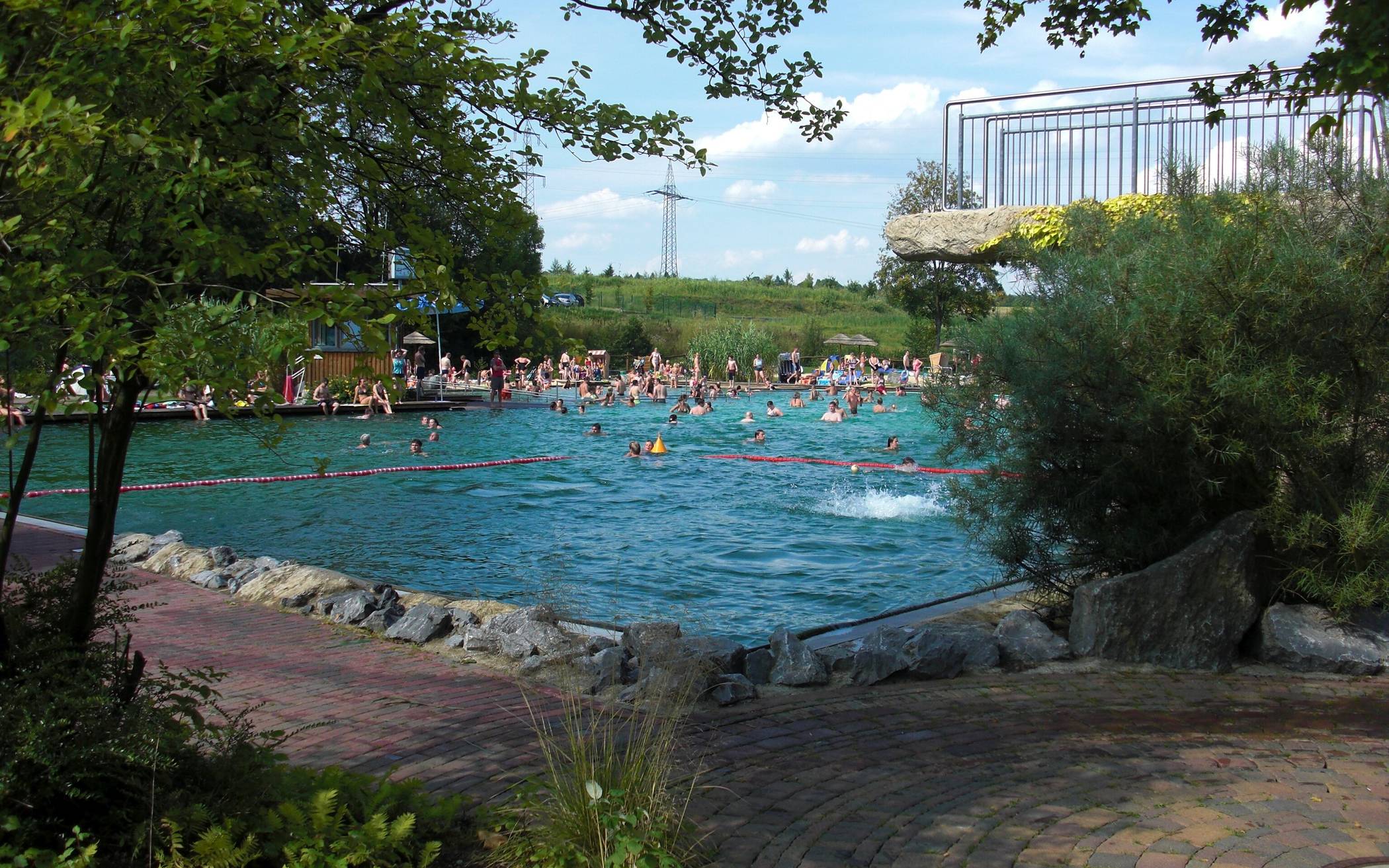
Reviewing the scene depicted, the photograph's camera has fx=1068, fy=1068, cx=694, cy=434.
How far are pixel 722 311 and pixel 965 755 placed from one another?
3165 inches

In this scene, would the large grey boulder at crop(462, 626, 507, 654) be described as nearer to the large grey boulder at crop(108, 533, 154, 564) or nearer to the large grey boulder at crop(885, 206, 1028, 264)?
the large grey boulder at crop(108, 533, 154, 564)

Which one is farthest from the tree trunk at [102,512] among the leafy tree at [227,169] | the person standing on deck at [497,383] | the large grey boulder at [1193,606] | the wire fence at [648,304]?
the wire fence at [648,304]

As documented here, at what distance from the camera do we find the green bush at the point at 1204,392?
7.00 metres

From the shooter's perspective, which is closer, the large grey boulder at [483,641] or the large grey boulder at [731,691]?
the large grey boulder at [731,691]

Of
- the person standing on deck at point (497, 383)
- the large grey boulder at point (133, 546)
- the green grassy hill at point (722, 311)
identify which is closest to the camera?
the large grey boulder at point (133, 546)

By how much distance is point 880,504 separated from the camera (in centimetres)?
1764

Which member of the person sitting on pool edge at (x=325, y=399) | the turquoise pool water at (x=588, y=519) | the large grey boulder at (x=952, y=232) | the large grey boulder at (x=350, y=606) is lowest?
the turquoise pool water at (x=588, y=519)

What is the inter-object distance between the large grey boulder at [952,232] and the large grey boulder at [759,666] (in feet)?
29.6

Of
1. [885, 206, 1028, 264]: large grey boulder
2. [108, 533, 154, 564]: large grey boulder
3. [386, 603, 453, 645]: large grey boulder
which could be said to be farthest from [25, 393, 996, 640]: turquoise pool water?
[885, 206, 1028, 264]: large grey boulder

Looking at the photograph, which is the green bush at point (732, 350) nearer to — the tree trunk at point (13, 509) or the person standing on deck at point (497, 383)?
the person standing on deck at point (497, 383)

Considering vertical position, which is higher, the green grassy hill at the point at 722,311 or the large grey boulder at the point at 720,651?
the green grassy hill at the point at 722,311

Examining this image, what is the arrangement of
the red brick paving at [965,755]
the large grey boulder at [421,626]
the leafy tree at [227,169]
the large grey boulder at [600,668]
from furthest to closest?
1. the large grey boulder at [421,626]
2. the large grey boulder at [600,668]
3. the red brick paving at [965,755]
4. the leafy tree at [227,169]

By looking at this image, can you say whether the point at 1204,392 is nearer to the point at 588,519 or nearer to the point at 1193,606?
the point at 1193,606

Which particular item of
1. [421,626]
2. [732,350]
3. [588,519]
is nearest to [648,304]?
[732,350]
